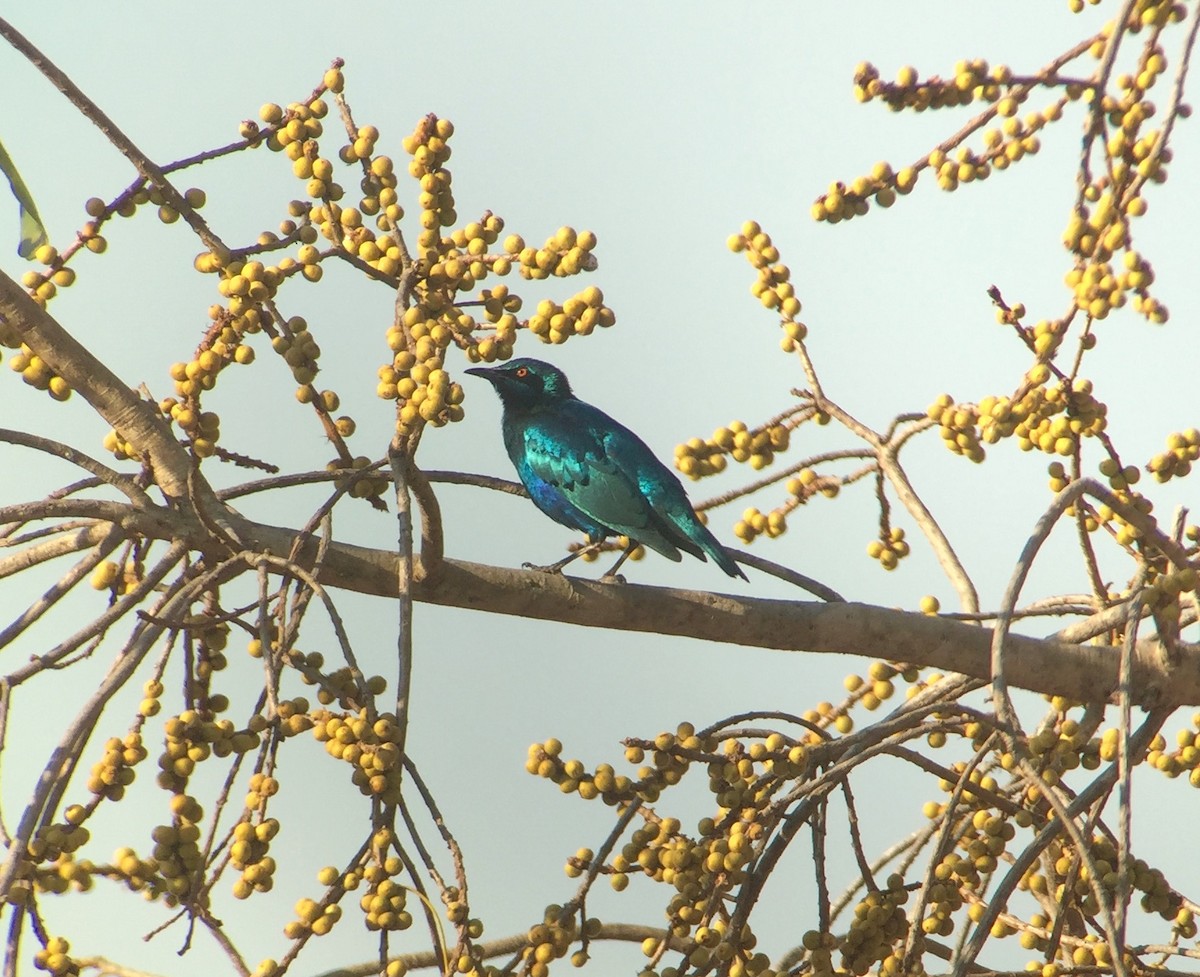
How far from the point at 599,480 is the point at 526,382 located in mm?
977

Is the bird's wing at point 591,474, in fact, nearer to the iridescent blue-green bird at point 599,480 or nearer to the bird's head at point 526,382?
the iridescent blue-green bird at point 599,480

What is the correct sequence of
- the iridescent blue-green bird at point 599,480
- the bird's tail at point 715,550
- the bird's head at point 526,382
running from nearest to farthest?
the bird's tail at point 715,550
the iridescent blue-green bird at point 599,480
the bird's head at point 526,382

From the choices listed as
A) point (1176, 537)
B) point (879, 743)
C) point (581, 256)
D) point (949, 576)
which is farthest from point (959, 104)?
point (949, 576)

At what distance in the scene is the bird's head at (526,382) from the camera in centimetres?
631

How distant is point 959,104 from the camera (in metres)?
3.65

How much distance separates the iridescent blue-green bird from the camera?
5.28 metres

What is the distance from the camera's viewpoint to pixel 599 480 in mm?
5527

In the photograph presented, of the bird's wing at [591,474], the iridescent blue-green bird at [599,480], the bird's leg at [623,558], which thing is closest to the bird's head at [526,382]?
the iridescent blue-green bird at [599,480]

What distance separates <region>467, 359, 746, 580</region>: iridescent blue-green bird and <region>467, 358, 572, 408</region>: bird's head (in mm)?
21

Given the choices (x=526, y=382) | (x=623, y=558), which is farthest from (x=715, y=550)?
(x=526, y=382)

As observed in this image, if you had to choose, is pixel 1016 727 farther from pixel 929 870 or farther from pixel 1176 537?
pixel 1176 537

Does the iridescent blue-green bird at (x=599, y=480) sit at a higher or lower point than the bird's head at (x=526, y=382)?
lower

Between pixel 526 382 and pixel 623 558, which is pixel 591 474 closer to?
pixel 623 558

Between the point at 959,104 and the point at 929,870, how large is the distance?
176 cm
